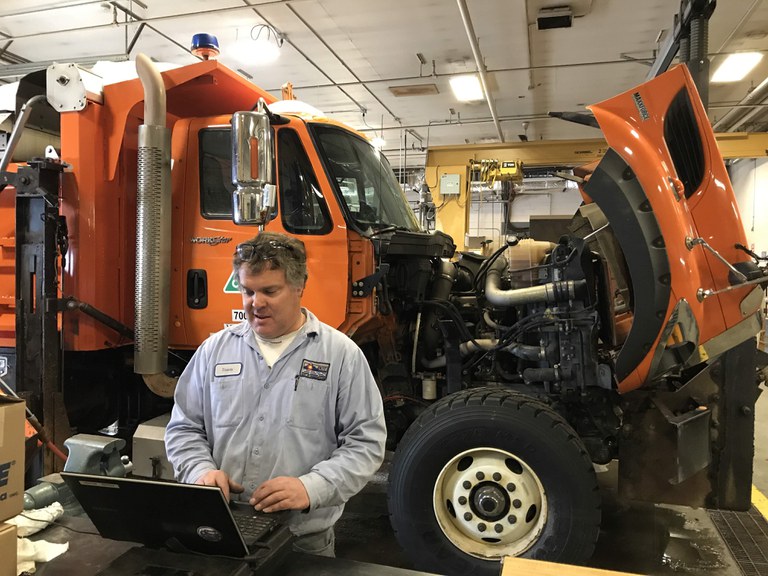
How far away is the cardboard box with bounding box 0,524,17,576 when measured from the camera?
134cm

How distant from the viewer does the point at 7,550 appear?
1.35 metres

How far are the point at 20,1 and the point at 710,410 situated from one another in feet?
27.0

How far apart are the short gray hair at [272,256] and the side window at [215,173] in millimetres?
1826

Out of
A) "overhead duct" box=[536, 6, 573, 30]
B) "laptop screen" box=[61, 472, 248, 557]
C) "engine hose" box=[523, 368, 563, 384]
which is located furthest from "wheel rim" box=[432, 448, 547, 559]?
"overhead duct" box=[536, 6, 573, 30]

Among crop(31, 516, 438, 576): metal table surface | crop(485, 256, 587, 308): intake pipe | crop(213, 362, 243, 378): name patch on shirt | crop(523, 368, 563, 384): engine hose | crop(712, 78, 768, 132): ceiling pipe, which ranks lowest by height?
crop(31, 516, 438, 576): metal table surface

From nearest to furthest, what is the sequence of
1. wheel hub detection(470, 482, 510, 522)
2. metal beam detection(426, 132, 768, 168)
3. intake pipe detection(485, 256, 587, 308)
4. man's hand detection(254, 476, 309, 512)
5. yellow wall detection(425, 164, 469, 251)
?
man's hand detection(254, 476, 309, 512) < wheel hub detection(470, 482, 510, 522) < intake pipe detection(485, 256, 587, 308) < metal beam detection(426, 132, 768, 168) < yellow wall detection(425, 164, 469, 251)

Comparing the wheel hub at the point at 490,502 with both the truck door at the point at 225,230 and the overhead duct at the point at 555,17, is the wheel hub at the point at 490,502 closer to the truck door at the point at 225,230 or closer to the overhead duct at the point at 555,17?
the truck door at the point at 225,230

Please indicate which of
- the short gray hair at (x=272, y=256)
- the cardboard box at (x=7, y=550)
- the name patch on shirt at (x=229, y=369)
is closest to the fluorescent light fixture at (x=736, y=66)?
the short gray hair at (x=272, y=256)

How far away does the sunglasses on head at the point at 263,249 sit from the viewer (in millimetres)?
1817

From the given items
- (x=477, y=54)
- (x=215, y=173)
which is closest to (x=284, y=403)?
(x=215, y=173)

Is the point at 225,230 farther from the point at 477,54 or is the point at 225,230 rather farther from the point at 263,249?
the point at 477,54

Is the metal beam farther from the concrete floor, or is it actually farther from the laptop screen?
the laptop screen

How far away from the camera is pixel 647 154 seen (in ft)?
9.40

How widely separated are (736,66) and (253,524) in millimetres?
9912
